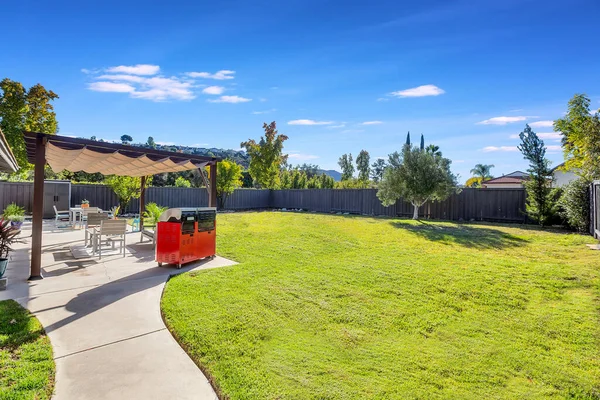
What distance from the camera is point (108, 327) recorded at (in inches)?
128

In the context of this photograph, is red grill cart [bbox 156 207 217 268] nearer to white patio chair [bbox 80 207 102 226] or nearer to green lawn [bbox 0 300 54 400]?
green lawn [bbox 0 300 54 400]

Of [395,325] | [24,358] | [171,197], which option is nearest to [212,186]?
[24,358]

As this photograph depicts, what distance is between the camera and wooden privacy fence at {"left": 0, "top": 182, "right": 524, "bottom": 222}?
1402cm

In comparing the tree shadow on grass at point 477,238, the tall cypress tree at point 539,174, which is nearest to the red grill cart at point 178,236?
the tree shadow on grass at point 477,238

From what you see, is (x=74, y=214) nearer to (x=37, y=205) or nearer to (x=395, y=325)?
(x=37, y=205)

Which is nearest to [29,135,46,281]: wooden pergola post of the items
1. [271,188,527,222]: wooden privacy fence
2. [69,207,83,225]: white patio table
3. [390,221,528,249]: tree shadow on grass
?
[69,207,83,225]: white patio table

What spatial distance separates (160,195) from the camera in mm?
18484

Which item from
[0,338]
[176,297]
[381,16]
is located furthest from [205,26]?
[0,338]

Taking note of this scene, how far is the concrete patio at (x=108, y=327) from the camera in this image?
2.28 m

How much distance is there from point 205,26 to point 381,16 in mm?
4899

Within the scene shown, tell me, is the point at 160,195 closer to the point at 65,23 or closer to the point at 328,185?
the point at 65,23

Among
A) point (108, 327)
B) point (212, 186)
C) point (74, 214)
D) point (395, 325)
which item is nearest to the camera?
point (108, 327)

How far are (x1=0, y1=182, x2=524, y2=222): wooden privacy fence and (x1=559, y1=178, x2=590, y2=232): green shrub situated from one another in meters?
2.61

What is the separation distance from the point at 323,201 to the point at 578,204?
44.2 ft
